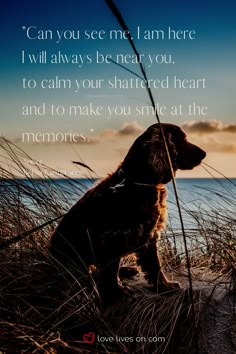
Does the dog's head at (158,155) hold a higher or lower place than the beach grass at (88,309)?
higher

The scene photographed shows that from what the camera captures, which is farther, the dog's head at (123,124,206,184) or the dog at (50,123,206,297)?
the dog's head at (123,124,206,184)

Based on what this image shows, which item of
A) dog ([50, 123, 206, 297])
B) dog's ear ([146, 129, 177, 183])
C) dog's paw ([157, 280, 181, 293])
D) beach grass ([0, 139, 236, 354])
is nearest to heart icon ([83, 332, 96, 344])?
beach grass ([0, 139, 236, 354])

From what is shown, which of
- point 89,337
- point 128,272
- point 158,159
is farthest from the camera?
point 128,272

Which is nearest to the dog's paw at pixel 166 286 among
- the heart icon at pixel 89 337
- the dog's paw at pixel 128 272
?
the dog's paw at pixel 128 272

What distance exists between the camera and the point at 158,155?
2.99 meters

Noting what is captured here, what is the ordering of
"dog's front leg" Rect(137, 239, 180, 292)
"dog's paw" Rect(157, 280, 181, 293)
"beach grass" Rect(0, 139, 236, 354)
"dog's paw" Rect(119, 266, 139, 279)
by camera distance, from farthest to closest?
1. "dog's paw" Rect(119, 266, 139, 279)
2. "dog's front leg" Rect(137, 239, 180, 292)
3. "dog's paw" Rect(157, 280, 181, 293)
4. "beach grass" Rect(0, 139, 236, 354)

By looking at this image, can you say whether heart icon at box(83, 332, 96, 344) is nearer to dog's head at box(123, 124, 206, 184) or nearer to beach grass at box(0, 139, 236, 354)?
beach grass at box(0, 139, 236, 354)

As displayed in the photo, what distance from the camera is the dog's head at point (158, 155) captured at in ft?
9.77

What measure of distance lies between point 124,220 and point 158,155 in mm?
458

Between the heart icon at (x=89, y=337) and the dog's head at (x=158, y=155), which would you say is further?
the dog's head at (x=158, y=155)

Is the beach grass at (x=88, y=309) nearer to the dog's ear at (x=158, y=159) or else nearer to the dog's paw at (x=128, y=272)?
the dog's paw at (x=128, y=272)

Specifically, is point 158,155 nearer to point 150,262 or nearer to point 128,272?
point 150,262

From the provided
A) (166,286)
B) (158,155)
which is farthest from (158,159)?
(166,286)

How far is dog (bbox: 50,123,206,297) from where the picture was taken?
112 inches
